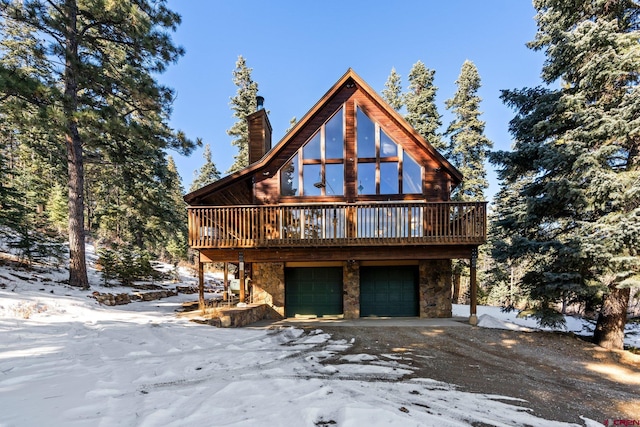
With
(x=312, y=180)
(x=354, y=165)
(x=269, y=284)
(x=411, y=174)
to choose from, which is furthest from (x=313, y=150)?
(x=269, y=284)

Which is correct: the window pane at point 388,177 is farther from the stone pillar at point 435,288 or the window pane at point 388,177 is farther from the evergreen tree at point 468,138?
the evergreen tree at point 468,138

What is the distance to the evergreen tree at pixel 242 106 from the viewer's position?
73.5ft

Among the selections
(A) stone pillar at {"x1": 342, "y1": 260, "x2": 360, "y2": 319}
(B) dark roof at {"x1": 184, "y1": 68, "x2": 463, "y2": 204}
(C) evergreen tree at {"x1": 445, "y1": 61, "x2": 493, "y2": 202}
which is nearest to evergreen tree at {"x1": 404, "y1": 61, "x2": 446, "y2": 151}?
(C) evergreen tree at {"x1": 445, "y1": 61, "x2": 493, "y2": 202}

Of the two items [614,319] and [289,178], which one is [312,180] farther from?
[614,319]

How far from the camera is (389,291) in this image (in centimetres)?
1044

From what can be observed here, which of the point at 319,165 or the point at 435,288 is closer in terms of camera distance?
the point at 435,288

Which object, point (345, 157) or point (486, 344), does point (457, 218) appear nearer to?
point (486, 344)

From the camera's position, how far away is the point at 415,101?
19.9 m

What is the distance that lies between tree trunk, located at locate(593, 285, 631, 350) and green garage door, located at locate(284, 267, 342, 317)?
7.49 metres

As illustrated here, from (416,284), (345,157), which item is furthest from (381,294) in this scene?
(345,157)

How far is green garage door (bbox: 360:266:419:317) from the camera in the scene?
10352mm

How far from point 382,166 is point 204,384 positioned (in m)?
8.57

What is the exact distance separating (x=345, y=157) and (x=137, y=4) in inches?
385

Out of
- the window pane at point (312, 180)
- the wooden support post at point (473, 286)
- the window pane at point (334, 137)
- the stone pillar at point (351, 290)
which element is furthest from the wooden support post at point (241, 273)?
the wooden support post at point (473, 286)
